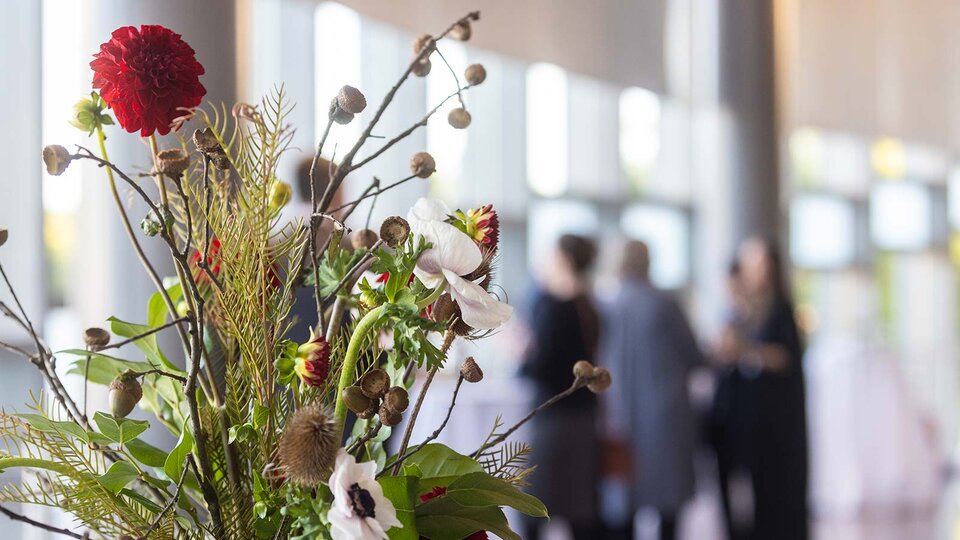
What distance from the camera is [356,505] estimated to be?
0.57m

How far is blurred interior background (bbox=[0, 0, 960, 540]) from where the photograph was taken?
155 inches

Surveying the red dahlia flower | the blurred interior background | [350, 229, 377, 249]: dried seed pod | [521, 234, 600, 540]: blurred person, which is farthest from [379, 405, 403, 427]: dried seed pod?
[521, 234, 600, 540]: blurred person

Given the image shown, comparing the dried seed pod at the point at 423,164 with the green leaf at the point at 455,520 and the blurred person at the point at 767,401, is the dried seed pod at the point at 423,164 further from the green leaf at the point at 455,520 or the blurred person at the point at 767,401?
the blurred person at the point at 767,401

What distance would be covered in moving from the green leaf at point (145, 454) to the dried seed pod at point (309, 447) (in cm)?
18

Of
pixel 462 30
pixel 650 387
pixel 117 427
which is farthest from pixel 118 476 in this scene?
pixel 650 387

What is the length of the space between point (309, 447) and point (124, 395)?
0.14 m

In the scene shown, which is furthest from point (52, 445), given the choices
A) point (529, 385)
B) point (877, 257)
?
point (877, 257)

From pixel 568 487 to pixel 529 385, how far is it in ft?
1.25

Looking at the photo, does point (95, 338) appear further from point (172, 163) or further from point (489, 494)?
point (489, 494)

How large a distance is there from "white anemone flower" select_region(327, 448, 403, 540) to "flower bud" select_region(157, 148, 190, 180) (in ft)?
0.59

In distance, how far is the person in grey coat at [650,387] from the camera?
3812mm

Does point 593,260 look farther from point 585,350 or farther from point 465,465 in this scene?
point 465,465

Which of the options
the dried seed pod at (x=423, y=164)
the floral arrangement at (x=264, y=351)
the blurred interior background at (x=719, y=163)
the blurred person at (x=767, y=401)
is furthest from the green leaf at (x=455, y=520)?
the blurred person at (x=767, y=401)

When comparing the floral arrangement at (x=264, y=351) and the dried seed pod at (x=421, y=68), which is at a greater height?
the dried seed pod at (x=421, y=68)
